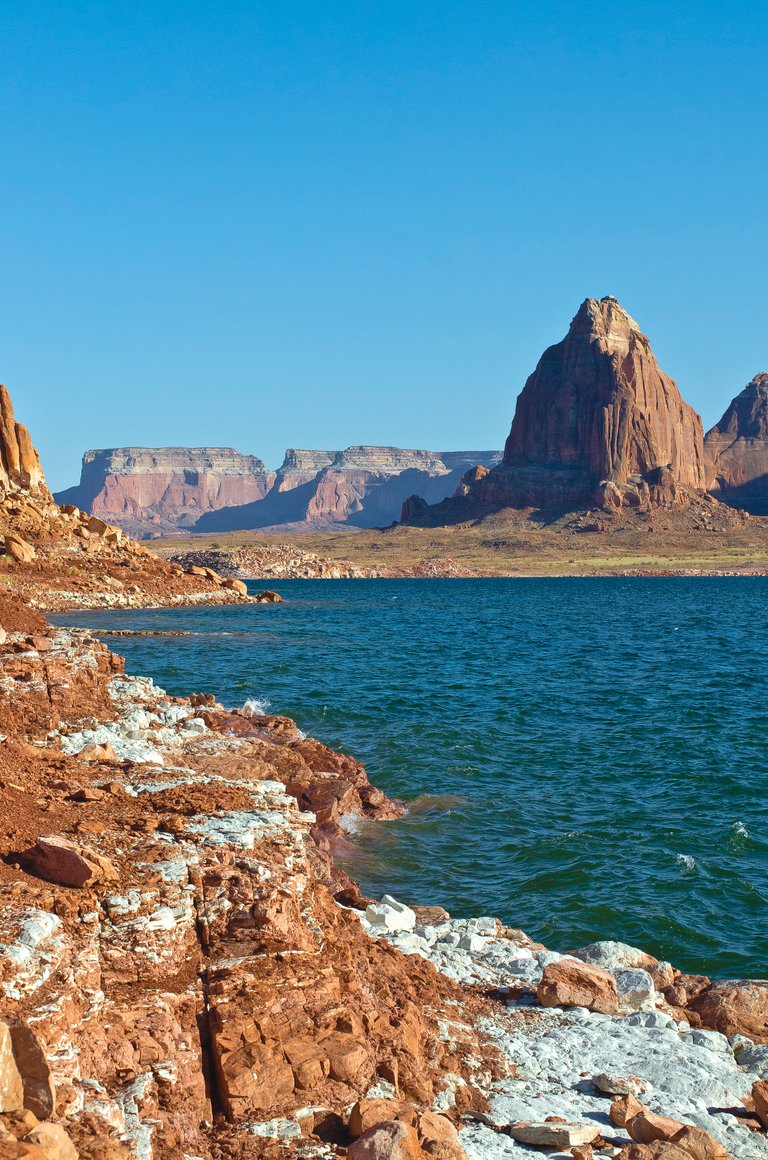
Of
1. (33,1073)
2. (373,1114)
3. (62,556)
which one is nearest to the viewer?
(33,1073)

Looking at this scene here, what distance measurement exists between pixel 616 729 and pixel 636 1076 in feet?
61.7

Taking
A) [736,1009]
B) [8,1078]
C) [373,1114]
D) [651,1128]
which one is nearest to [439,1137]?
[373,1114]

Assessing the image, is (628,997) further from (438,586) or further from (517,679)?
(438,586)

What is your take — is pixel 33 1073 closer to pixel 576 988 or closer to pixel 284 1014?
pixel 284 1014

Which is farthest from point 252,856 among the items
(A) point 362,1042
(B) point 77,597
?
(B) point 77,597

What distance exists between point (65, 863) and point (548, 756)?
667 inches

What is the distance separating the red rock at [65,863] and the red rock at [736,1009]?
6011 mm

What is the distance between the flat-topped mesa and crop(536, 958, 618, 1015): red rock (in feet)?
199

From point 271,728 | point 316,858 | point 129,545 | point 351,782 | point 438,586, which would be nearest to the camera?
point 316,858

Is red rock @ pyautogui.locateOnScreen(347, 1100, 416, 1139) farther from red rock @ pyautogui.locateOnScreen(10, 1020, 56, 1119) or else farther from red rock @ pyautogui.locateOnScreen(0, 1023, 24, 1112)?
red rock @ pyautogui.locateOnScreen(0, 1023, 24, 1112)

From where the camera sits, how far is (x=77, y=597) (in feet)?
190

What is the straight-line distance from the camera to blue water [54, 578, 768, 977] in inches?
563

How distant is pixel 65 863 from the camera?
738cm

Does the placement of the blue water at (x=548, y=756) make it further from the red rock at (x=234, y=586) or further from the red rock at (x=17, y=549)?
the red rock at (x=234, y=586)
